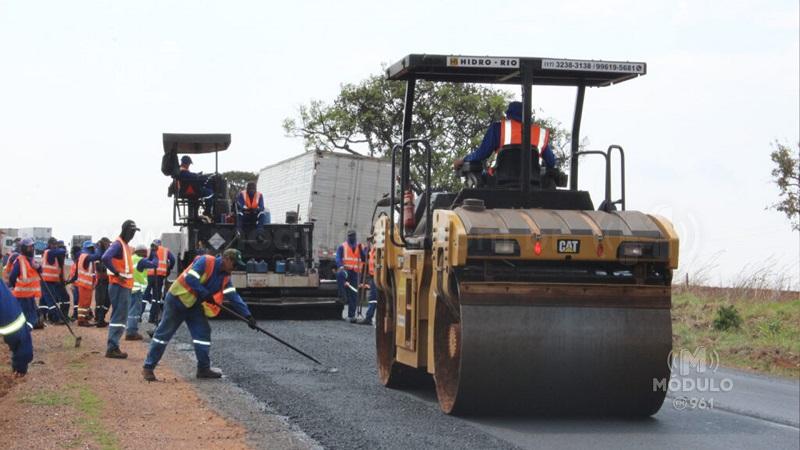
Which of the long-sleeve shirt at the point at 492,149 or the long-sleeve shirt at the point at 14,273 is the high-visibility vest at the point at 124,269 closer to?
the long-sleeve shirt at the point at 14,273

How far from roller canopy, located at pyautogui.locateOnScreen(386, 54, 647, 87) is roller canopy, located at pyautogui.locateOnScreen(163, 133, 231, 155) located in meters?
10.7

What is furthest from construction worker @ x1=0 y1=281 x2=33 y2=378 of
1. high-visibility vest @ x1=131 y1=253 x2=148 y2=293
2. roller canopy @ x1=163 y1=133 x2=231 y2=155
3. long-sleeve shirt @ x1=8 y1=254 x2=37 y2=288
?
roller canopy @ x1=163 y1=133 x2=231 y2=155

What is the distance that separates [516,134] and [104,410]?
4.09 meters

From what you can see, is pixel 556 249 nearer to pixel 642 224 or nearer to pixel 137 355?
pixel 642 224

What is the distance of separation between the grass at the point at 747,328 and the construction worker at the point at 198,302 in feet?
23.8

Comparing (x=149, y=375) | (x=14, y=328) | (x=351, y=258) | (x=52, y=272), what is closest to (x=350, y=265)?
(x=351, y=258)

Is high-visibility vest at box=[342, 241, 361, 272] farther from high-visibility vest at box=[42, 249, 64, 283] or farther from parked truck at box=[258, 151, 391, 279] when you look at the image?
high-visibility vest at box=[42, 249, 64, 283]

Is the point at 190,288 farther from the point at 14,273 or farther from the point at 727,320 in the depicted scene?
the point at 727,320

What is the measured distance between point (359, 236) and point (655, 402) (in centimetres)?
1926

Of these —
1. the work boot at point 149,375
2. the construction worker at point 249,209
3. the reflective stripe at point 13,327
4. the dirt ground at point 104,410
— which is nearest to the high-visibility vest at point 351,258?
the construction worker at point 249,209

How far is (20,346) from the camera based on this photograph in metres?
5.70

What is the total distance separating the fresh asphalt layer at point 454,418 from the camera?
8.24m

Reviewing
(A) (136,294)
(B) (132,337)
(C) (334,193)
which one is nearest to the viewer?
(B) (132,337)

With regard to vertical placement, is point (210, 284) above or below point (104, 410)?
above
